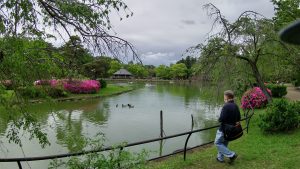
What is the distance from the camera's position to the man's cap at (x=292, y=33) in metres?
1.24

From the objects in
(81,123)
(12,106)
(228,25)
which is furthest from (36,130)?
(81,123)

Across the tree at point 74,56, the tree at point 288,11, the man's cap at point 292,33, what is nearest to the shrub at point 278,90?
the tree at point 288,11

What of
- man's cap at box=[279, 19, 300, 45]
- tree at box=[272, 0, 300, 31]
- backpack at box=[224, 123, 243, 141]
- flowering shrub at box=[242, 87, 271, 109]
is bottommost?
flowering shrub at box=[242, 87, 271, 109]

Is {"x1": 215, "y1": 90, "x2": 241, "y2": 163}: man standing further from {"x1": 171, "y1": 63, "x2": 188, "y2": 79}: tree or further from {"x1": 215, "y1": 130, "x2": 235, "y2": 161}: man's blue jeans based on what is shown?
{"x1": 171, "y1": 63, "x2": 188, "y2": 79}: tree

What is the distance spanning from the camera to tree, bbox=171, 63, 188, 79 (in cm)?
9075

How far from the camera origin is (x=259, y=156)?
718cm

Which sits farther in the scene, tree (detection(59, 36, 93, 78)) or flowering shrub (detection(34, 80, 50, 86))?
flowering shrub (detection(34, 80, 50, 86))

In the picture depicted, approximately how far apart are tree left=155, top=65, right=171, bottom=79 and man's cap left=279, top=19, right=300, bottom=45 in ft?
317

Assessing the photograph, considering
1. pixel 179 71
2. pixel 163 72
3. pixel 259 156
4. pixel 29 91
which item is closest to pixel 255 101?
pixel 259 156

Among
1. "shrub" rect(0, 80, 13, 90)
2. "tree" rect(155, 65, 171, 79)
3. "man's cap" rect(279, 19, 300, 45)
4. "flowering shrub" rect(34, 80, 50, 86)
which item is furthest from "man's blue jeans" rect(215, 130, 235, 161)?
"tree" rect(155, 65, 171, 79)

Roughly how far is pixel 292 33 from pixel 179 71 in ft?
297

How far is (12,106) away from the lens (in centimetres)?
455

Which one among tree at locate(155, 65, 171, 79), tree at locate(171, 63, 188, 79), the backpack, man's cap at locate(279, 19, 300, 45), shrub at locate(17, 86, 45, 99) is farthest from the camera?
tree at locate(155, 65, 171, 79)

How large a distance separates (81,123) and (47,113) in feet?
14.2
